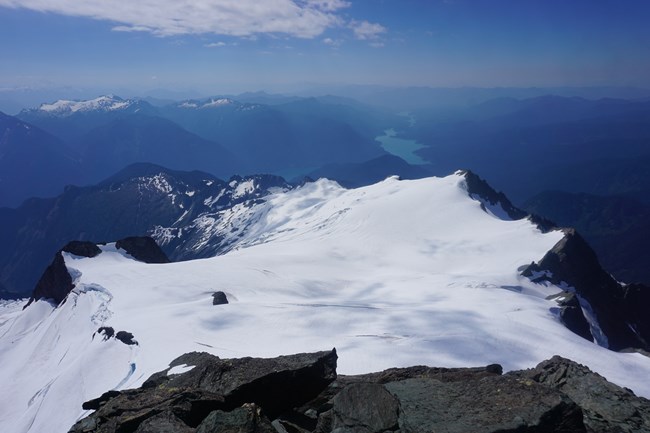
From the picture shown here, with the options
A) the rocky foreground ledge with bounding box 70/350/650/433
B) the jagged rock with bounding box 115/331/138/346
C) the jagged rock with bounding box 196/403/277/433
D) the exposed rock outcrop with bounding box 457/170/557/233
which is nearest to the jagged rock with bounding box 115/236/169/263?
the jagged rock with bounding box 115/331/138/346

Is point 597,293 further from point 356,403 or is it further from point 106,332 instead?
point 356,403

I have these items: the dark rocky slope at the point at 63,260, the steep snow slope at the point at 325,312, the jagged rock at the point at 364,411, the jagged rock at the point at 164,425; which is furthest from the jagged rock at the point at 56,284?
the jagged rock at the point at 364,411

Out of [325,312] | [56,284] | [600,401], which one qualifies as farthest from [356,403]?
[56,284]

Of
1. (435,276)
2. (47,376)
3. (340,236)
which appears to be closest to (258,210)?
(340,236)

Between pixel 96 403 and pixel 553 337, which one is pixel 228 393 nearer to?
pixel 96 403

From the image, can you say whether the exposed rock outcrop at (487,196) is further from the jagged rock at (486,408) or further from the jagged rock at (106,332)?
the jagged rock at (486,408)

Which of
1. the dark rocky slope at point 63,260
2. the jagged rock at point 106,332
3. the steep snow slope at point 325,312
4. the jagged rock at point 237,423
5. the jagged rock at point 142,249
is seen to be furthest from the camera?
the jagged rock at point 142,249
